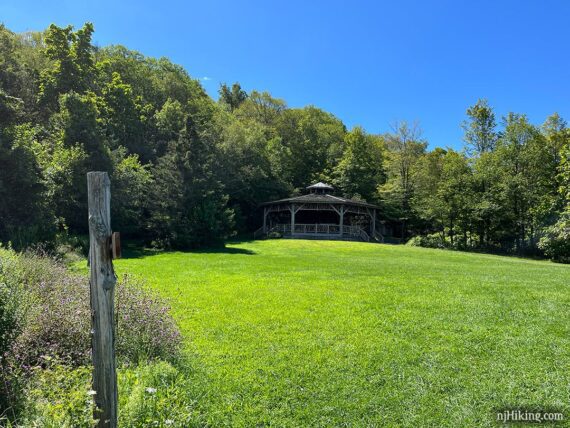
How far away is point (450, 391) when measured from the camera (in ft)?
13.9

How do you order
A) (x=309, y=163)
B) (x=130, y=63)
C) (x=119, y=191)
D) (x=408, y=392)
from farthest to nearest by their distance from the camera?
(x=309, y=163) → (x=130, y=63) → (x=119, y=191) → (x=408, y=392)

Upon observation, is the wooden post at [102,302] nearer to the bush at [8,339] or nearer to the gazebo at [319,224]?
the bush at [8,339]

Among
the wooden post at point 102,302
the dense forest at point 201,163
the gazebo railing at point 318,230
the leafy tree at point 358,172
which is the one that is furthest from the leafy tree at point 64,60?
the wooden post at point 102,302

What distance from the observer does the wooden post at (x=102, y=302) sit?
266 cm

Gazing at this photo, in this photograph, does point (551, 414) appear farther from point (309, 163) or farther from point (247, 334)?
point (309, 163)

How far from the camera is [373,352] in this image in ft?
17.5

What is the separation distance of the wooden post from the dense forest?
13646mm

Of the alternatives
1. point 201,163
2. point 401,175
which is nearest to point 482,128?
point 401,175

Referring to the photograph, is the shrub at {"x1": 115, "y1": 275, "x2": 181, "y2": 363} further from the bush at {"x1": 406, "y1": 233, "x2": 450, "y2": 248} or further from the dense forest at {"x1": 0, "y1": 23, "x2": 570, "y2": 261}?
the bush at {"x1": 406, "y1": 233, "x2": 450, "y2": 248}

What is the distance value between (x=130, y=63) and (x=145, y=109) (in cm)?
627

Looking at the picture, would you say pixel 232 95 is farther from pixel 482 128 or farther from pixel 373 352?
pixel 373 352

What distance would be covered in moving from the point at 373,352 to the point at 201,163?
20832mm

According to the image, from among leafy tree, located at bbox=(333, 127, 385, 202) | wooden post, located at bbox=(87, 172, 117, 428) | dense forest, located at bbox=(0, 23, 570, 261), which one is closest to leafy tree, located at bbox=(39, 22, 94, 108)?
dense forest, located at bbox=(0, 23, 570, 261)

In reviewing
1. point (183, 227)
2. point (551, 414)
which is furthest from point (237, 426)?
point (183, 227)
